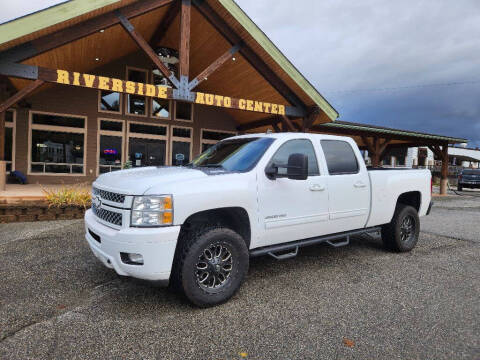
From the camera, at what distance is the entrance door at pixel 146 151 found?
15477mm

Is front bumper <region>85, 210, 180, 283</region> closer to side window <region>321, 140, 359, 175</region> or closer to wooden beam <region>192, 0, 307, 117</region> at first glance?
side window <region>321, 140, 359, 175</region>

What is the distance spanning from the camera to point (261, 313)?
→ 3096 mm

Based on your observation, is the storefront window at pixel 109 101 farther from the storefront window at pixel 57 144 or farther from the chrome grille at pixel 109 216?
the chrome grille at pixel 109 216

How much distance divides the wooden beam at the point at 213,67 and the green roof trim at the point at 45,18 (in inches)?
128

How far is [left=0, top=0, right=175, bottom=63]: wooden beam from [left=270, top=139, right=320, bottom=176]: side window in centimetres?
745

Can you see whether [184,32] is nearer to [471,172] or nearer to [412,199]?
[412,199]

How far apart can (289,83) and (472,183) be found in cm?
1931

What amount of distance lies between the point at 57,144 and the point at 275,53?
10.9 meters

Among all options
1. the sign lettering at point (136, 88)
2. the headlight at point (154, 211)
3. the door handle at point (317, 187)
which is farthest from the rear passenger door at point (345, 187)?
the sign lettering at point (136, 88)

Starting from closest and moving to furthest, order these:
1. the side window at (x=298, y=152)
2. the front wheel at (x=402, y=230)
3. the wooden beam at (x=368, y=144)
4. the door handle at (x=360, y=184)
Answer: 1. the side window at (x=298, y=152)
2. the door handle at (x=360, y=184)
3. the front wheel at (x=402, y=230)
4. the wooden beam at (x=368, y=144)

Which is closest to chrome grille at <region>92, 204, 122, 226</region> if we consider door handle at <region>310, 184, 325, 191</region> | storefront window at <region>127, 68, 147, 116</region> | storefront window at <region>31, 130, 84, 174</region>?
door handle at <region>310, 184, 325, 191</region>

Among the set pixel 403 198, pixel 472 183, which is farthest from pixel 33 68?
pixel 472 183

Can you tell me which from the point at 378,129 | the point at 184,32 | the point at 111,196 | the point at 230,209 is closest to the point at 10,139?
the point at 184,32

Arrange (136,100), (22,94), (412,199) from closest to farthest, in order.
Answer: (412,199) < (22,94) < (136,100)
